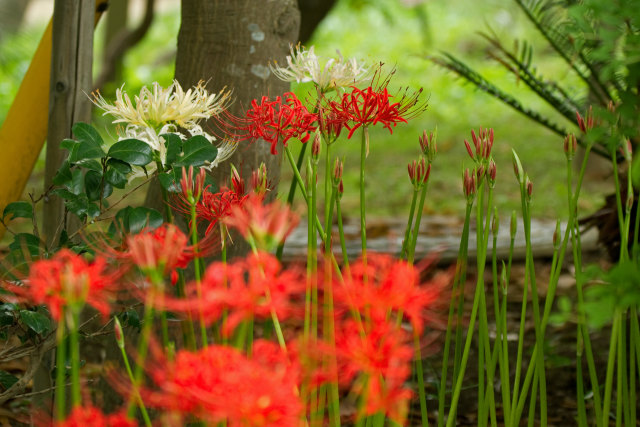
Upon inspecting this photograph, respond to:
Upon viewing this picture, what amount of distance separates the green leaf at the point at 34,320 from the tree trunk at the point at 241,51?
0.69 m

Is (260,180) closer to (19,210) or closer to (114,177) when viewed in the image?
(114,177)

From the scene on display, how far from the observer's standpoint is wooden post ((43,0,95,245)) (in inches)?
68.6

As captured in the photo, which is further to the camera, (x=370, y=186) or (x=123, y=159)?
(x=370, y=186)

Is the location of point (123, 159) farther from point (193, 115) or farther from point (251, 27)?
point (251, 27)

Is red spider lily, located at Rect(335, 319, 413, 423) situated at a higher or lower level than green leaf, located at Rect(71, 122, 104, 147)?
lower

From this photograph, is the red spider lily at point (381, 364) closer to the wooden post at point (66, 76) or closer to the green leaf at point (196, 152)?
the green leaf at point (196, 152)

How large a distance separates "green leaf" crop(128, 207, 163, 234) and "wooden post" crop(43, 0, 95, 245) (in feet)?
1.56

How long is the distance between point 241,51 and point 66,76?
43cm

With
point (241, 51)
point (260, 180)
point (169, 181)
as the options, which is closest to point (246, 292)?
point (260, 180)

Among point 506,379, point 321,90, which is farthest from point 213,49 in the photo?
point 506,379

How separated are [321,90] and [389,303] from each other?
1.91 feet

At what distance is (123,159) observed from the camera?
4.18 feet

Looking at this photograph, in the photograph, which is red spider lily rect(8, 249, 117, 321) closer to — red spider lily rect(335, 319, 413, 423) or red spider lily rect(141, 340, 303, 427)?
red spider lily rect(141, 340, 303, 427)

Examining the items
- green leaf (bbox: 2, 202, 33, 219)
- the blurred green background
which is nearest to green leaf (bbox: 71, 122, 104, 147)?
green leaf (bbox: 2, 202, 33, 219)
